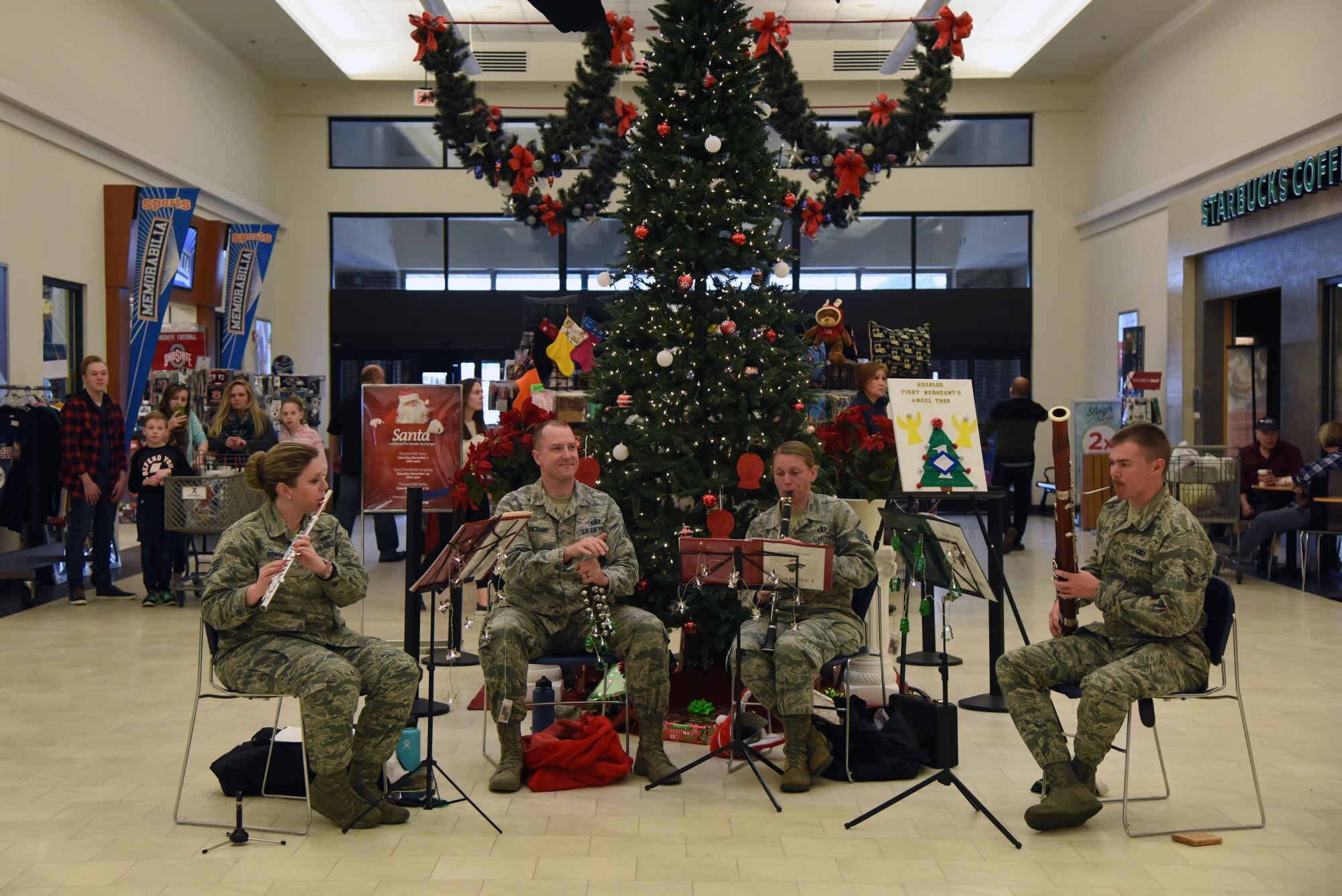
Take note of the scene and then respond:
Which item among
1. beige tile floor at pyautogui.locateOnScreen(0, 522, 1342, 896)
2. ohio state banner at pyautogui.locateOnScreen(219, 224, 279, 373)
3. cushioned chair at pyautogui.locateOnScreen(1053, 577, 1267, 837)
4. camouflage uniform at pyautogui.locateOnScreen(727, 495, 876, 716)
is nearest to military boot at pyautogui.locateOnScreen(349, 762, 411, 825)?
beige tile floor at pyautogui.locateOnScreen(0, 522, 1342, 896)

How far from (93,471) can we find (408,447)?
3252mm

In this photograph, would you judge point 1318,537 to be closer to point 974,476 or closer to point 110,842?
point 974,476

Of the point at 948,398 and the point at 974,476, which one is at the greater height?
the point at 948,398

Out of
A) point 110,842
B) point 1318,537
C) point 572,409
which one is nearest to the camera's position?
point 110,842

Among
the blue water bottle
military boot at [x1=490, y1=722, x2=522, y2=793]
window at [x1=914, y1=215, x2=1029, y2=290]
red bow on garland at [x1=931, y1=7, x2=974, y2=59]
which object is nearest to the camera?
military boot at [x1=490, y1=722, x2=522, y2=793]

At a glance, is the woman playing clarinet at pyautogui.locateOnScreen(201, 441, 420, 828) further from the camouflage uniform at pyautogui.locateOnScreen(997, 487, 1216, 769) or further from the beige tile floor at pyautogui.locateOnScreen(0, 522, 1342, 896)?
the camouflage uniform at pyautogui.locateOnScreen(997, 487, 1216, 769)

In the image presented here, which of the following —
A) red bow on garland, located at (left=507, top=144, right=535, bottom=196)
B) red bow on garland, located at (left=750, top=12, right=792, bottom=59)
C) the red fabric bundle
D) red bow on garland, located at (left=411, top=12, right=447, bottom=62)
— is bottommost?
the red fabric bundle

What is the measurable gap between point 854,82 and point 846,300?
3.22m

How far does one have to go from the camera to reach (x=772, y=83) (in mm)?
9344

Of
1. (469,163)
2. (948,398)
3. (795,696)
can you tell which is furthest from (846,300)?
(795,696)

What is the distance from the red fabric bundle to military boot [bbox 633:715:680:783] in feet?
0.18

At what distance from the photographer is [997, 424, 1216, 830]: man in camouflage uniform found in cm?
412

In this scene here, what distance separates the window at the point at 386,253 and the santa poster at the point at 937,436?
12313mm

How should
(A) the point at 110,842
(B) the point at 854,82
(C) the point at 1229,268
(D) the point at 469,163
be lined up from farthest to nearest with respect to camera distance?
(B) the point at 854,82 < (C) the point at 1229,268 < (D) the point at 469,163 < (A) the point at 110,842
